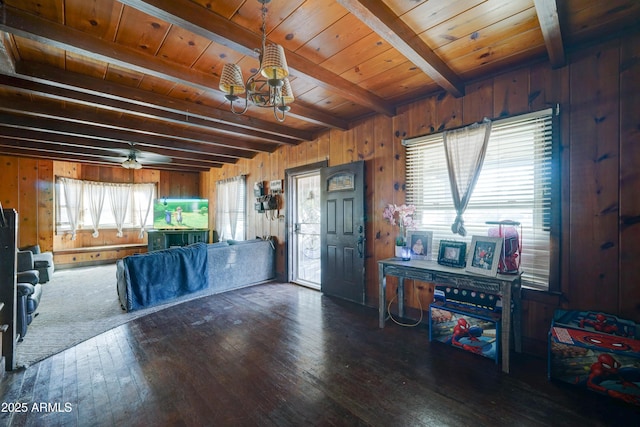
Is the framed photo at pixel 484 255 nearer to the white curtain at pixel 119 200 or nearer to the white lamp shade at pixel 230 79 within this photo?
the white lamp shade at pixel 230 79

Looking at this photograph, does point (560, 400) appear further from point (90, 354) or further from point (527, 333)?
point (90, 354)

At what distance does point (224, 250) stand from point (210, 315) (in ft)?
4.06

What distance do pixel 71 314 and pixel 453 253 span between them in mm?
4476

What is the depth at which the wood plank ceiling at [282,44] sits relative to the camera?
1.68 m

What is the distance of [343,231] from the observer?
3.79 meters

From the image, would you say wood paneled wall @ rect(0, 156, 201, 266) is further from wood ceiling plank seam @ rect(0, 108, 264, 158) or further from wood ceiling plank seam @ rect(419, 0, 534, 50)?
Result: wood ceiling plank seam @ rect(419, 0, 534, 50)

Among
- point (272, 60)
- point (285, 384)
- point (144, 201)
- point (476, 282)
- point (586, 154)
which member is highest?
point (272, 60)

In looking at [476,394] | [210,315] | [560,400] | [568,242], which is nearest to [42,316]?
[210,315]

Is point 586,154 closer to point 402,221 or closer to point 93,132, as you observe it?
point 402,221

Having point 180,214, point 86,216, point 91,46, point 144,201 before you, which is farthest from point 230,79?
point 86,216

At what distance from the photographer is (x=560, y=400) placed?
68.8 inches

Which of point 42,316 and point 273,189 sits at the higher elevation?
point 273,189

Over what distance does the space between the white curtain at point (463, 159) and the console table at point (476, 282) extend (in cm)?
53

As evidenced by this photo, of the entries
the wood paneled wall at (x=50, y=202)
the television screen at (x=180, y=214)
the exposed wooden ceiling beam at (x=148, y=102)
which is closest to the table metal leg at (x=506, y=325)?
the exposed wooden ceiling beam at (x=148, y=102)
